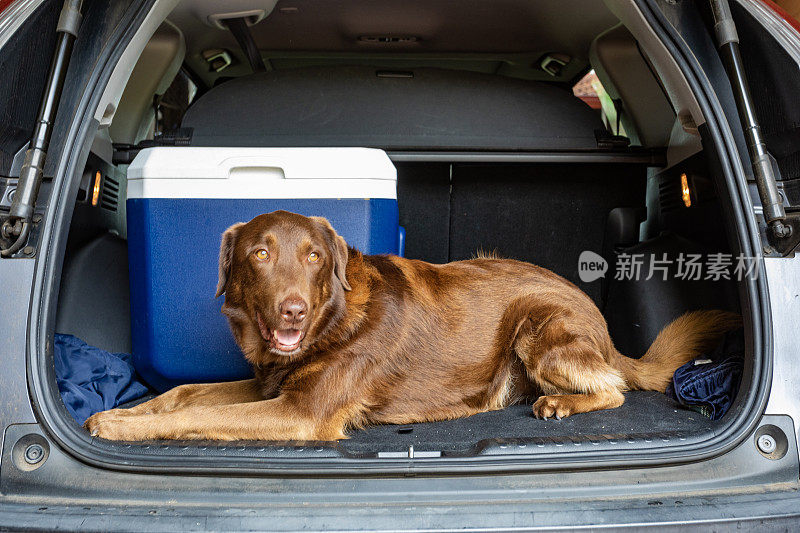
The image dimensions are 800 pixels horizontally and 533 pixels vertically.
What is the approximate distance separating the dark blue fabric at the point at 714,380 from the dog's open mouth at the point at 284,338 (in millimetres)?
1281

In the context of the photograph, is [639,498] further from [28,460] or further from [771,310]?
[28,460]

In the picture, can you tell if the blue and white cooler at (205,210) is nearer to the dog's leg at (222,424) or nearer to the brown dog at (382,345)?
the brown dog at (382,345)

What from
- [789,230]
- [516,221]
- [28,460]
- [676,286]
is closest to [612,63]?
[516,221]

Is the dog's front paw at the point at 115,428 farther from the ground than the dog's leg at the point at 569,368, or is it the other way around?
the dog's leg at the point at 569,368

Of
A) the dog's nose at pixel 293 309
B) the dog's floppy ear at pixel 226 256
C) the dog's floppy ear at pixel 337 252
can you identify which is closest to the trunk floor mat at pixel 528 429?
the dog's nose at pixel 293 309

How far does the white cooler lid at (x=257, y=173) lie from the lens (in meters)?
2.45

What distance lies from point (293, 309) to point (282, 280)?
12 cm

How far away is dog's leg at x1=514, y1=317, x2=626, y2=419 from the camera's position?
7.54 ft

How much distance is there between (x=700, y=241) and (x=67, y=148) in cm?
239

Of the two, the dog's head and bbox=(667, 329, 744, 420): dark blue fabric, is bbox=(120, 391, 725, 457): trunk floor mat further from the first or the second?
the dog's head

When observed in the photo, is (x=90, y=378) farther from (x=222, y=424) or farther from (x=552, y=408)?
(x=552, y=408)

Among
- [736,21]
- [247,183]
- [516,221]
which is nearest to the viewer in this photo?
[736,21]

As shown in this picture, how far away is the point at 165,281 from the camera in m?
2.51

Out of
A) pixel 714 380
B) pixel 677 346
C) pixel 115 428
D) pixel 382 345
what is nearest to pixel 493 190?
pixel 677 346
